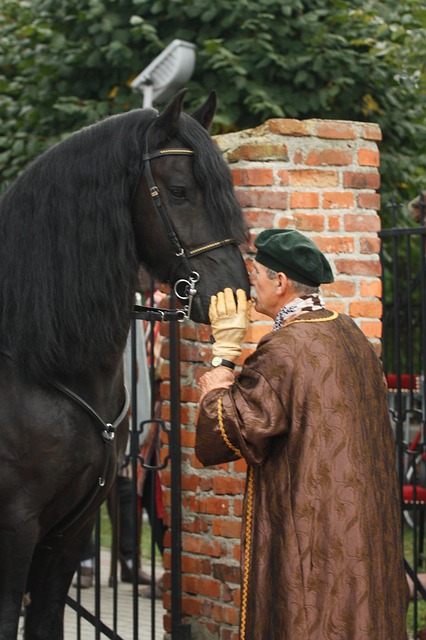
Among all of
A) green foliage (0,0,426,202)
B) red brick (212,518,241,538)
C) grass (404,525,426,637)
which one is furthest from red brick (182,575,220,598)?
green foliage (0,0,426,202)

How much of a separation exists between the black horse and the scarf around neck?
0.17 metres

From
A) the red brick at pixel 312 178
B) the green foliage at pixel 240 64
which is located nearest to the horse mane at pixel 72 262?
the red brick at pixel 312 178

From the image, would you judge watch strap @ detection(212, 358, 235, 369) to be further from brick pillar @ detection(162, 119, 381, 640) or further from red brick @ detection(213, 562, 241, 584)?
red brick @ detection(213, 562, 241, 584)

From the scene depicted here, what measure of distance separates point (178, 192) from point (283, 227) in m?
1.31

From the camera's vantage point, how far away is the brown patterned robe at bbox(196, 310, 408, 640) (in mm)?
3242

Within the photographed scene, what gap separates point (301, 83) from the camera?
25.2 ft

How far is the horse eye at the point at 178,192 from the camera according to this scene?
11.3 ft

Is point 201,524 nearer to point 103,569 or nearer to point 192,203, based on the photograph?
point 192,203

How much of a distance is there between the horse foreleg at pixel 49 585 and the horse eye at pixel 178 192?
115cm

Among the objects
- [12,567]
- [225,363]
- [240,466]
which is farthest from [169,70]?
[12,567]

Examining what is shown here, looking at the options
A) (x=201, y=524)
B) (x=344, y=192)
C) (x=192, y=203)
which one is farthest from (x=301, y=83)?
(x=192, y=203)

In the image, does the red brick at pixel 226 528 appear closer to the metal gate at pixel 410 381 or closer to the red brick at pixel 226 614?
the red brick at pixel 226 614

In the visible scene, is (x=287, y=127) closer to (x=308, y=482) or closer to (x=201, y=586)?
(x=308, y=482)

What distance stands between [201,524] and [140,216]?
1.94m
